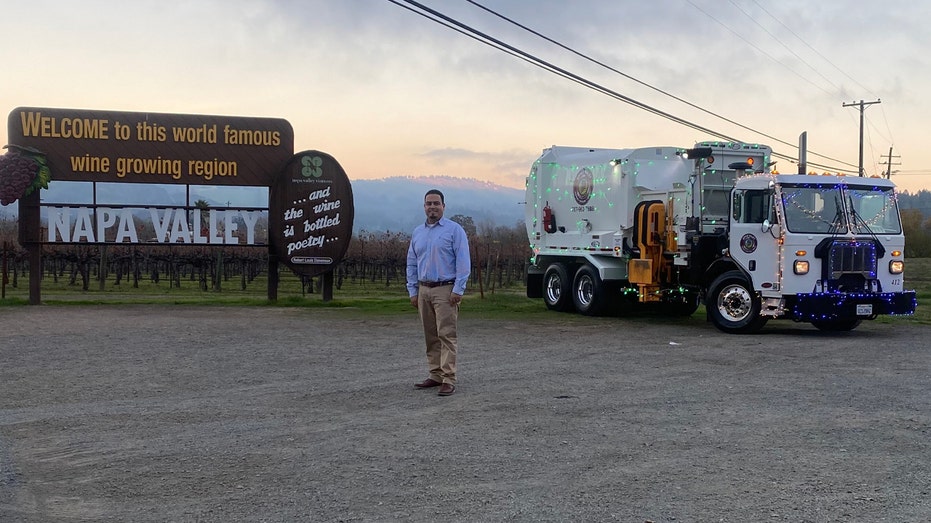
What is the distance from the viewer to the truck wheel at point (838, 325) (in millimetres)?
14766

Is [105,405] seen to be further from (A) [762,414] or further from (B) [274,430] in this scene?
(A) [762,414]

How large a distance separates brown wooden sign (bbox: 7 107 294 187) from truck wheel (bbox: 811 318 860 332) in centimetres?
1130

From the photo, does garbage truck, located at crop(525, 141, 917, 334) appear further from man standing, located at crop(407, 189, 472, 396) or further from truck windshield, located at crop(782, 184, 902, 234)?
man standing, located at crop(407, 189, 472, 396)

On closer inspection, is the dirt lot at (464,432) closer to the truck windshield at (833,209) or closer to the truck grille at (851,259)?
the truck grille at (851,259)

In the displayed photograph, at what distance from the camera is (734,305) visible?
14398 millimetres

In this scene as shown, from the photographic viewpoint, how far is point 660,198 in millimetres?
16234

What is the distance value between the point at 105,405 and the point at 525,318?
1029 centimetres

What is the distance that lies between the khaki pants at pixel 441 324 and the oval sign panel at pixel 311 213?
10.5m

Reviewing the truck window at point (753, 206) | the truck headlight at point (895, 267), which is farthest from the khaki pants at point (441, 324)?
the truck headlight at point (895, 267)

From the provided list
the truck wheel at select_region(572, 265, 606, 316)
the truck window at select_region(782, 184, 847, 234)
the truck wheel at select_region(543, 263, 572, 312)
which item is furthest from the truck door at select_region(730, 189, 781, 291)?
the truck wheel at select_region(543, 263, 572, 312)

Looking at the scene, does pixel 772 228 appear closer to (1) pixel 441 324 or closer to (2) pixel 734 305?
(2) pixel 734 305

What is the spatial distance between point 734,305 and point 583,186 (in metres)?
4.68

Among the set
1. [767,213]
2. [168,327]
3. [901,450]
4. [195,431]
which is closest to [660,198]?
[767,213]

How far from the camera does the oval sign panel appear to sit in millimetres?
18906
